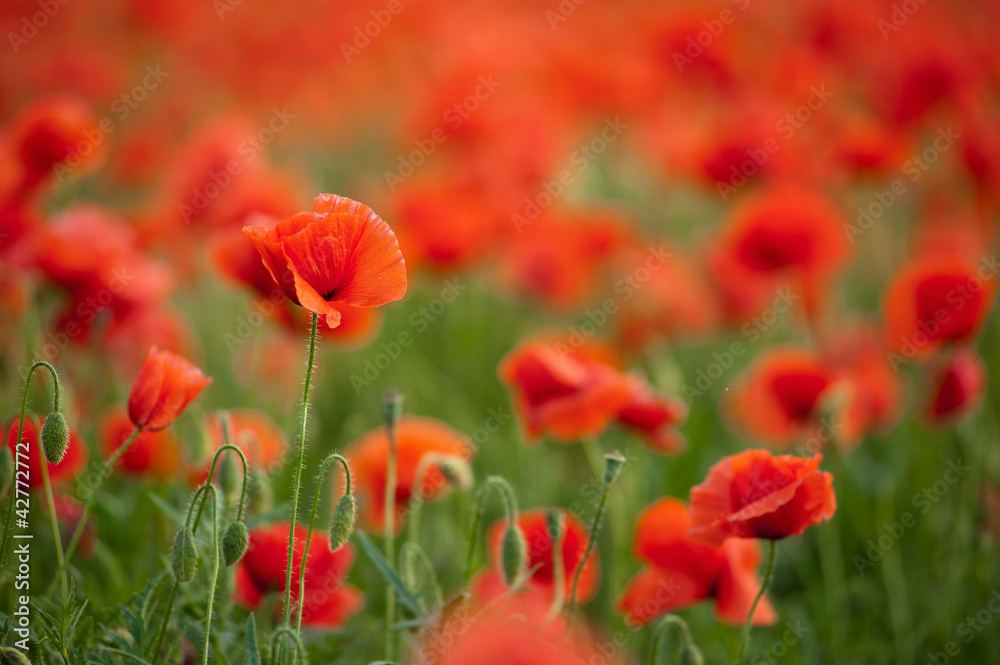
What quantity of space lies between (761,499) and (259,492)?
709 mm

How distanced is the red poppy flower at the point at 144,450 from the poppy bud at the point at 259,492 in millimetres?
263

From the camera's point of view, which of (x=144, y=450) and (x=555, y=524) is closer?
(x=555, y=524)

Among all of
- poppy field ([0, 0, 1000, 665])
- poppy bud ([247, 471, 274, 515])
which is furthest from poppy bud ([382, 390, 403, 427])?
poppy bud ([247, 471, 274, 515])

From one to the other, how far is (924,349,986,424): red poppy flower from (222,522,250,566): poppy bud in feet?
4.75

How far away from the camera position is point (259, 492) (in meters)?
1.31

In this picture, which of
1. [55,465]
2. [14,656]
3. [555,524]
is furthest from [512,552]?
[55,465]

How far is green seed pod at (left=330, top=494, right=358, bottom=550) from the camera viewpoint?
3.31 ft

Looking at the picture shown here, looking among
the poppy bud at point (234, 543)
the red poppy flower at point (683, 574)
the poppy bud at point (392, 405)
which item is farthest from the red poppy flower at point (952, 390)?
the poppy bud at point (234, 543)

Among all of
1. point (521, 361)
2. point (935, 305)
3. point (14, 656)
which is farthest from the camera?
point (935, 305)

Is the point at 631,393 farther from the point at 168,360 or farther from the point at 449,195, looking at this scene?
the point at 449,195

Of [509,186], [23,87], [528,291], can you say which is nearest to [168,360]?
[528,291]

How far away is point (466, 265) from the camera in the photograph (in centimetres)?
266

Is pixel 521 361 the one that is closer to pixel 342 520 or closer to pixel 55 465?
pixel 342 520

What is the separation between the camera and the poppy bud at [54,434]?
1048 millimetres
